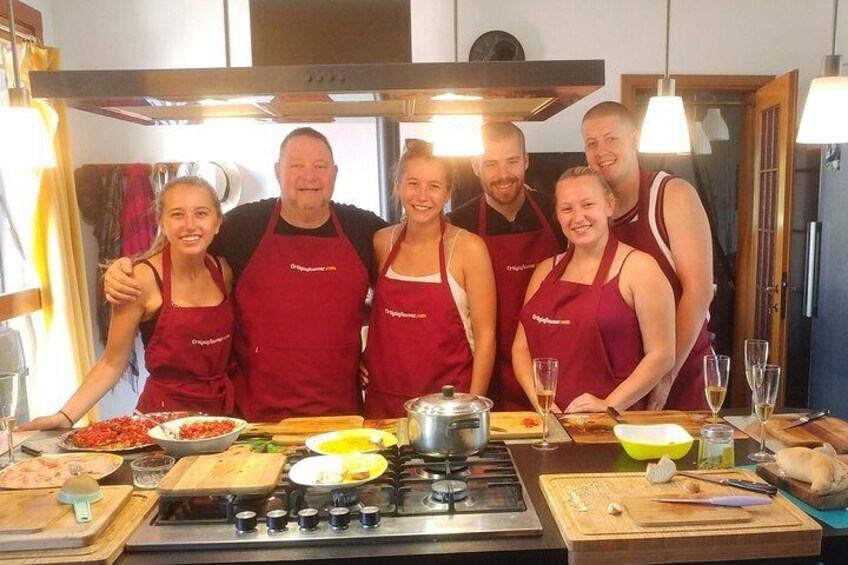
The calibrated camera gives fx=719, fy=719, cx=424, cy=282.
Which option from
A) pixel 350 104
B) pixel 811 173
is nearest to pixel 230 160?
pixel 350 104

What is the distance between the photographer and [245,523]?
4.39 ft

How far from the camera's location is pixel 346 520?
4.42 feet

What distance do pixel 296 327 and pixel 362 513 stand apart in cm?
114

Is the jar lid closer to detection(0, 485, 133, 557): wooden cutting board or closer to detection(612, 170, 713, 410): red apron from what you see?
detection(612, 170, 713, 410): red apron

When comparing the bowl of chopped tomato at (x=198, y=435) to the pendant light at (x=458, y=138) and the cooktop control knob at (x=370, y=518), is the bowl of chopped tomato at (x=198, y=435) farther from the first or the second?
the pendant light at (x=458, y=138)

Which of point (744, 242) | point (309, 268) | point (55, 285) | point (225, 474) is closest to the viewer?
point (225, 474)

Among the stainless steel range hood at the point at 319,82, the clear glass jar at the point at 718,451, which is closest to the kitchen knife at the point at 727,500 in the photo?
the clear glass jar at the point at 718,451

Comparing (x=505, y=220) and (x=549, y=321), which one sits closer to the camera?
(x=549, y=321)

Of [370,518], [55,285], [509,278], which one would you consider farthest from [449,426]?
[55,285]

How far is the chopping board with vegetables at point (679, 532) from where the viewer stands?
4.18ft

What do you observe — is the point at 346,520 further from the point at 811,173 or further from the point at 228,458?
the point at 811,173

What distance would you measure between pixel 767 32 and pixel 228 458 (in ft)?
13.5

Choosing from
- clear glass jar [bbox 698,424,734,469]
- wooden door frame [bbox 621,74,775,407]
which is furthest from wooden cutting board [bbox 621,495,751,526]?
wooden door frame [bbox 621,74,775,407]

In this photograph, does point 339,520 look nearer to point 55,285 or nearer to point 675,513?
point 675,513
